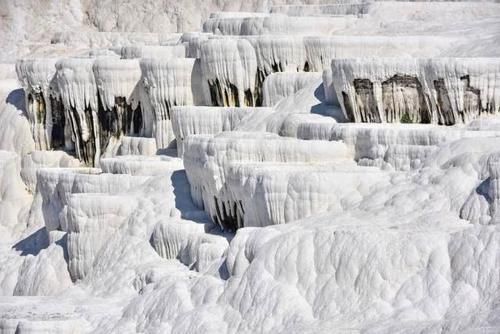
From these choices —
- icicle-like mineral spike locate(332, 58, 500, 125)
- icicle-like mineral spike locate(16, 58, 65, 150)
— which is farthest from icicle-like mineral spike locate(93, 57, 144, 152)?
icicle-like mineral spike locate(332, 58, 500, 125)

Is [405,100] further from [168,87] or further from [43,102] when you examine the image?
[43,102]

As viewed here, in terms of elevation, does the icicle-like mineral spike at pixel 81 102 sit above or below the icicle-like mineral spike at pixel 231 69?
below

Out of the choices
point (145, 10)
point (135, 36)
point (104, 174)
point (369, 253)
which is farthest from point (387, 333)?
point (145, 10)

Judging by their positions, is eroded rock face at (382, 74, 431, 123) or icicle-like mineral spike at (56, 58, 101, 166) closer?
eroded rock face at (382, 74, 431, 123)

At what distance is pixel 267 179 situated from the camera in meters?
29.9

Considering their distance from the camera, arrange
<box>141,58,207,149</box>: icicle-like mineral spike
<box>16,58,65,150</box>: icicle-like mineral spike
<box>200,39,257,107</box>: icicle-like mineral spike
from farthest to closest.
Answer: <box>16,58,65,150</box>: icicle-like mineral spike < <box>141,58,207,149</box>: icicle-like mineral spike < <box>200,39,257,107</box>: icicle-like mineral spike

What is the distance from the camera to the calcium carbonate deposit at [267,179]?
87.9ft

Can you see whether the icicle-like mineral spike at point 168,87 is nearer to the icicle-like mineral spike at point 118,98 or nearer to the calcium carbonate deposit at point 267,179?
the calcium carbonate deposit at point 267,179

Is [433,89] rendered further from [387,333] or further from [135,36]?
[135,36]

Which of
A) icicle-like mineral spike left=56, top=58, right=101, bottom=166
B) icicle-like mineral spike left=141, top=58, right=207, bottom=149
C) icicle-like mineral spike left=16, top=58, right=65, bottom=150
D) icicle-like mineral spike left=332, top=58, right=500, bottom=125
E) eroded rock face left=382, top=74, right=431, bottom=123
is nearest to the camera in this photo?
icicle-like mineral spike left=332, top=58, right=500, bottom=125

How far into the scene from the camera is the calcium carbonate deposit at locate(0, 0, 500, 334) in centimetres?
2680

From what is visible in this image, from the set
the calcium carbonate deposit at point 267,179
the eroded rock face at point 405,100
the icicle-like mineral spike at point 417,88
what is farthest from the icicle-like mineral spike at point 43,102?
the eroded rock face at point 405,100

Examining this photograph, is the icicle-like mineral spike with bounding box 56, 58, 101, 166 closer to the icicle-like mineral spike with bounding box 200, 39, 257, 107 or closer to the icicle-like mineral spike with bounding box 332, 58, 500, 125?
the icicle-like mineral spike with bounding box 200, 39, 257, 107

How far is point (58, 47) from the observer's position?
5406 cm
